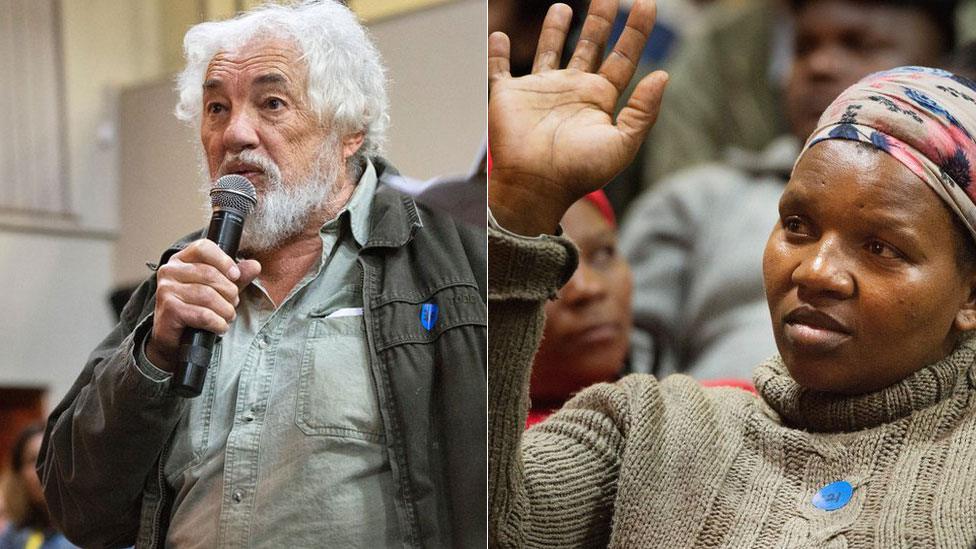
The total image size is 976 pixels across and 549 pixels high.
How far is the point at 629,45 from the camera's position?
5.26 ft

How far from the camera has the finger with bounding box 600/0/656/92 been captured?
63.0 inches

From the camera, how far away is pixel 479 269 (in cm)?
152

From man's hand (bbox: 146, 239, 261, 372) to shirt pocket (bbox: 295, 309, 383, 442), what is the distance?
0.10m

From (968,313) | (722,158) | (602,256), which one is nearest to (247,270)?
(968,313)

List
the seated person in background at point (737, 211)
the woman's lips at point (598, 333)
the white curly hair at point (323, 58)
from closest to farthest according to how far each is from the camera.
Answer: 1. the white curly hair at point (323, 58)
2. the woman's lips at point (598, 333)
3. the seated person in background at point (737, 211)

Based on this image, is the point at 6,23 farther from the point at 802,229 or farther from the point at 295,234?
the point at 802,229

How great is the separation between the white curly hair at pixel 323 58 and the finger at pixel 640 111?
0.93 feet

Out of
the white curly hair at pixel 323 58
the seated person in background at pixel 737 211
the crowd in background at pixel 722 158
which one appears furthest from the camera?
the seated person in background at pixel 737 211

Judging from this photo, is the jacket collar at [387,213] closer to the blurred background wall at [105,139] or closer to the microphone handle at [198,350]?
the blurred background wall at [105,139]

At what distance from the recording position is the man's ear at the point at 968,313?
5.16 ft

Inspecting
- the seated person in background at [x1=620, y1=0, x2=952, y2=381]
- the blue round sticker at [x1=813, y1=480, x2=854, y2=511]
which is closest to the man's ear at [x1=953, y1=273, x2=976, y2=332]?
the blue round sticker at [x1=813, y1=480, x2=854, y2=511]

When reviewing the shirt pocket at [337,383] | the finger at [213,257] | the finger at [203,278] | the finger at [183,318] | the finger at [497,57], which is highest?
the finger at [497,57]

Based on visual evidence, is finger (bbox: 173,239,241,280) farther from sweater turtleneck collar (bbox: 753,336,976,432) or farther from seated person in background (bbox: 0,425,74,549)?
sweater turtleneck collar (bbox: 753,336,976,432)

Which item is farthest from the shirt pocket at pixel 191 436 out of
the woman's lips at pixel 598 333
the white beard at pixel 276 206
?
the woman's lips at pixel 598 333
